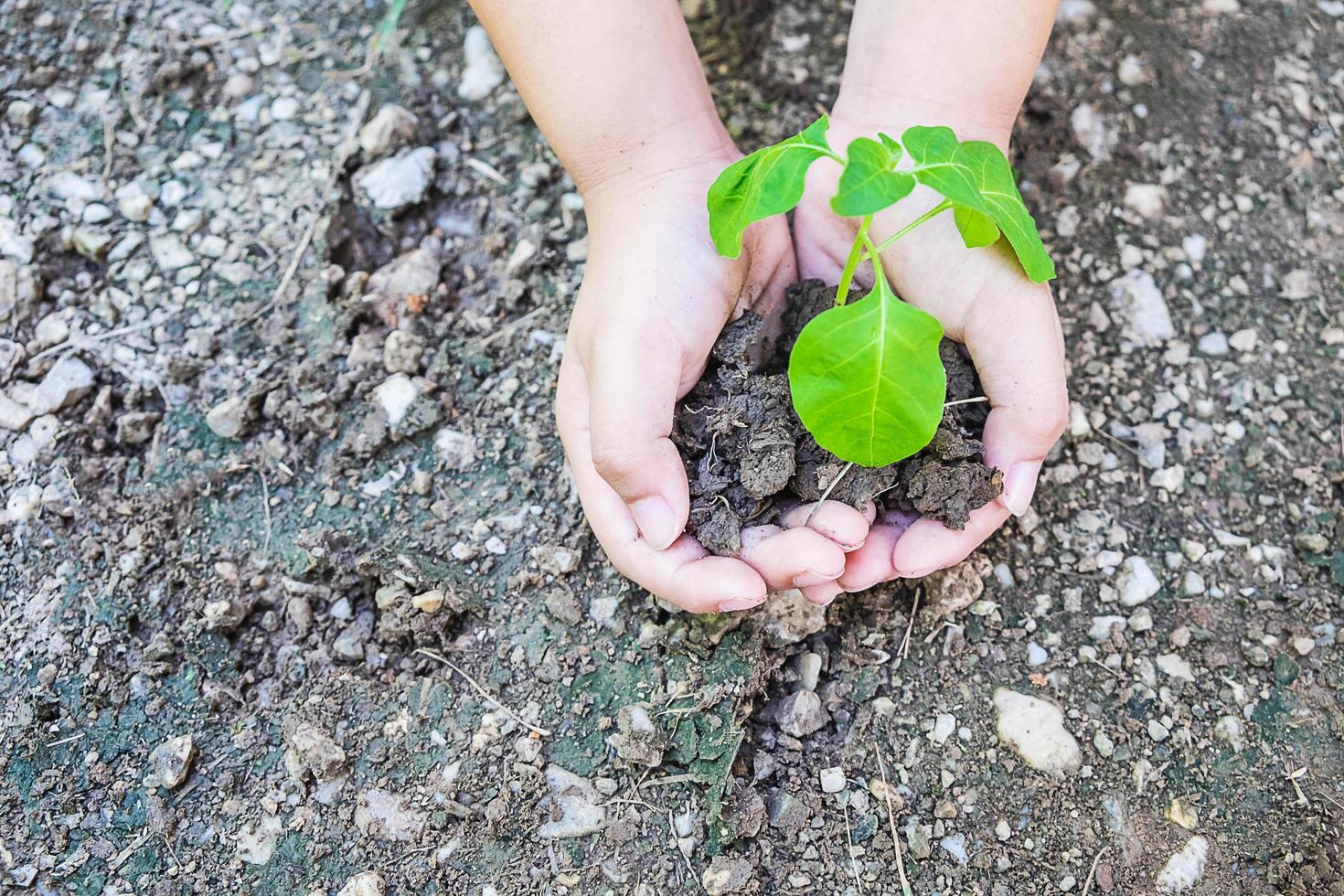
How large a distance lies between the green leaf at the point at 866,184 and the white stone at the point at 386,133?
1541 mm

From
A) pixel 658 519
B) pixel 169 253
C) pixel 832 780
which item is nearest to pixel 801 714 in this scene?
pixel 832 780

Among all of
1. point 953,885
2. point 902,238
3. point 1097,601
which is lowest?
point 953,885

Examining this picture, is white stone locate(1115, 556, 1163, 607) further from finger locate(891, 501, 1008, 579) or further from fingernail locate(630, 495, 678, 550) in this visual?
fingernail locate(630, 495, 678, 550)

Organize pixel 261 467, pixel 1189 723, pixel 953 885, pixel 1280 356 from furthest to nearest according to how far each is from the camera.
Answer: pixel 1280 356
pixel 261 467
pixel 1189 723
pixel 953 885

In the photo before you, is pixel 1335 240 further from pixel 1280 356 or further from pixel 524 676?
pixel 524 676

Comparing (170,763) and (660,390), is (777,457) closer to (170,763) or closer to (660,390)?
(660,390)

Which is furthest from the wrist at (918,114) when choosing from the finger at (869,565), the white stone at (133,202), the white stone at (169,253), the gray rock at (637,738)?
the white stone at (133,202)

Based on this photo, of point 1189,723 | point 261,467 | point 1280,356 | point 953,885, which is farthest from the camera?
point 1280,356

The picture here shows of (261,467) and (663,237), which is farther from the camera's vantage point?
(261,467)

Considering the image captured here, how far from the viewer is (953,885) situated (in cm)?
197

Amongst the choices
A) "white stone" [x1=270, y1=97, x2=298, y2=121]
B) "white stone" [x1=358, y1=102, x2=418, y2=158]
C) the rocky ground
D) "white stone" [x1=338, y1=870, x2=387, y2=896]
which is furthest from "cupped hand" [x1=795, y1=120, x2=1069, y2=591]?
"white stone" [x1=270, y1=97, x2=298, y2=121]

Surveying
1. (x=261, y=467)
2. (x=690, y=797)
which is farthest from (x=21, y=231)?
(x=690, y=797)

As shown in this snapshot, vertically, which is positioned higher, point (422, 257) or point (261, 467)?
point (422, 257)

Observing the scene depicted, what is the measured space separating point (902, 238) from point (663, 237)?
50 centimetres
